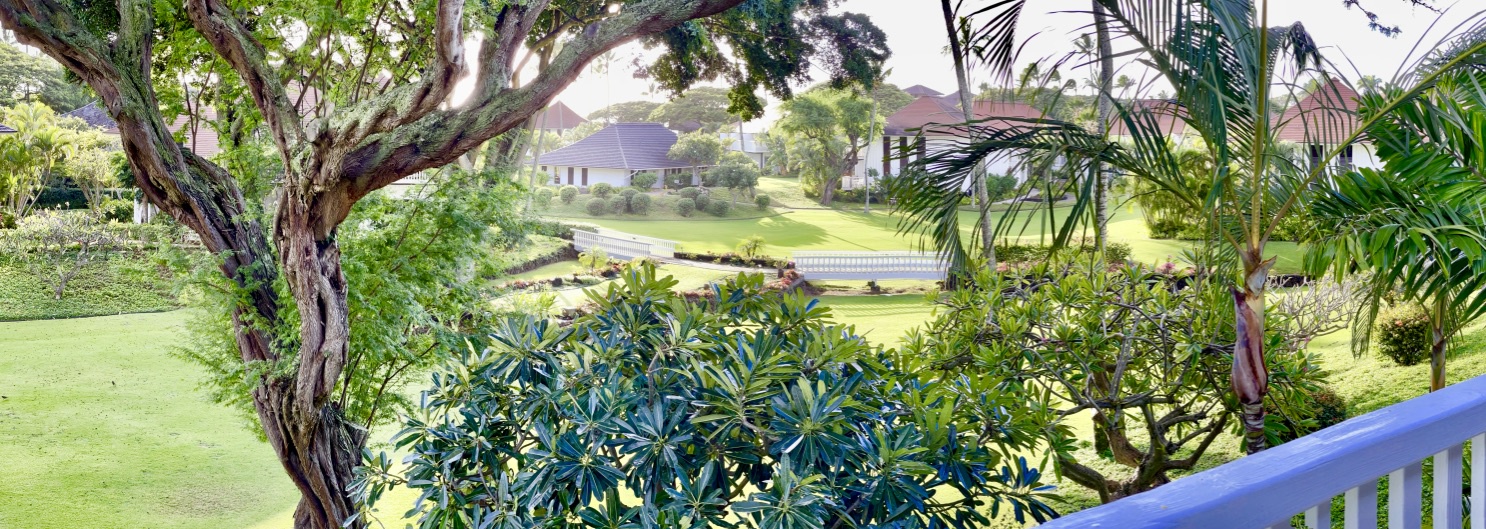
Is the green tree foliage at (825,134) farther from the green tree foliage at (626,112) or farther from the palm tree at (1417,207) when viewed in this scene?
the palm tree at (1417,207)

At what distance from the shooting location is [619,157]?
7398mm

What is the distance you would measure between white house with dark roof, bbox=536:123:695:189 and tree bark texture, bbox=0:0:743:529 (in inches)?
163

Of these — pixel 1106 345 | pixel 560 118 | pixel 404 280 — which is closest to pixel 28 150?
pixel 560 118

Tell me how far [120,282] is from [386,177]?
543 centimetres

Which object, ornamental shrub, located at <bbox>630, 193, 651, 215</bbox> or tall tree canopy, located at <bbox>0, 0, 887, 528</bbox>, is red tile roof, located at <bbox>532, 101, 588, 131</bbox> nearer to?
ornamental shrub, located at <bbox>630, 193, 651, 215</bbox>

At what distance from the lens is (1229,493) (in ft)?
1.19

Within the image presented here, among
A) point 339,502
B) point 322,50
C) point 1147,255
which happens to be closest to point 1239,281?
point 339,502

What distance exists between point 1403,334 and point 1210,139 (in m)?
3.38

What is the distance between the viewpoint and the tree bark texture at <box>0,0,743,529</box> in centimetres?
288

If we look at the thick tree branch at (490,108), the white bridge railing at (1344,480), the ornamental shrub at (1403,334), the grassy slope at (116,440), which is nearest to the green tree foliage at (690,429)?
the white bridge railing at (1344,480)

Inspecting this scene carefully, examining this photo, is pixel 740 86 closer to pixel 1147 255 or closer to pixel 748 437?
pixel 1147 255

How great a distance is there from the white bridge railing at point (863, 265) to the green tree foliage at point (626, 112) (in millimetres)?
1682

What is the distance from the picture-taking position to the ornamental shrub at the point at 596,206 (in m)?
7.36

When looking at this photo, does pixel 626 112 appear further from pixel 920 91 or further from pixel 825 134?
pixel 920 91
